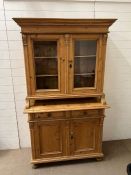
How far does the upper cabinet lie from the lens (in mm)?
1941

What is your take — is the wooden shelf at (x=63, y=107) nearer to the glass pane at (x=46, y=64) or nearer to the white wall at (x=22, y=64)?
the glass pane at (x=46, y=64)

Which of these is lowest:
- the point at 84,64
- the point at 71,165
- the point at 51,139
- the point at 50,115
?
the point at 71,165

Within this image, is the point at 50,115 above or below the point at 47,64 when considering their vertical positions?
below

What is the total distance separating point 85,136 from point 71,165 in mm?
440

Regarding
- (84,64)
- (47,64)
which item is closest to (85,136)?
(84,64)

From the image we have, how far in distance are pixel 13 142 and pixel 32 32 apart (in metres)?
1.65

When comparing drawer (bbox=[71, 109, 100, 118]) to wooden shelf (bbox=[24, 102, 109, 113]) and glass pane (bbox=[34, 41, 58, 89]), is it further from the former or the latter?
glass pane (bbox=[34, 41, 58, 89])

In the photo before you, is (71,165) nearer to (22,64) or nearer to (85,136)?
(85,136)

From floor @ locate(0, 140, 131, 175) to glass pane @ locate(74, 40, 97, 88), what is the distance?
105cm

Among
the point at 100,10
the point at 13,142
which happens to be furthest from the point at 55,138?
the point at 100,10

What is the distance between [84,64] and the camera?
7.23ft

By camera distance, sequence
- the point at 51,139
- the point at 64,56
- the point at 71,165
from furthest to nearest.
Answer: the point at 71,165 < the point at 51,139 < the point at 64,56

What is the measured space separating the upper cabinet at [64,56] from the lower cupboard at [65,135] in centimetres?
26

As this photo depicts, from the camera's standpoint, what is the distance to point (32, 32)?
6.35 feet
